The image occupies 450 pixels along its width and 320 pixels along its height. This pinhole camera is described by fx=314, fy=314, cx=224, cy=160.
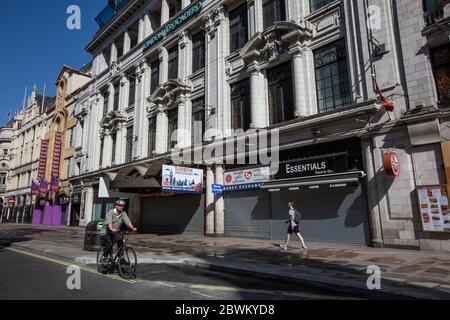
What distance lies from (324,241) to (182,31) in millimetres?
18105

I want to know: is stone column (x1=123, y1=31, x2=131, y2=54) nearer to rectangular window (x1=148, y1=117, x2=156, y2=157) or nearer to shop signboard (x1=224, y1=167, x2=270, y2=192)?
rectangular window (x1=148, y1=117, x2=156, y2=157)

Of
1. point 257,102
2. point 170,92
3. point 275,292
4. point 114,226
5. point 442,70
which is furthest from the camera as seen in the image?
point 170,92

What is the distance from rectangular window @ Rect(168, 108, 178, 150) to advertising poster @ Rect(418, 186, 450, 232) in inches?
641

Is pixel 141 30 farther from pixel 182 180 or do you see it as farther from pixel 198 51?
pixel 182 180

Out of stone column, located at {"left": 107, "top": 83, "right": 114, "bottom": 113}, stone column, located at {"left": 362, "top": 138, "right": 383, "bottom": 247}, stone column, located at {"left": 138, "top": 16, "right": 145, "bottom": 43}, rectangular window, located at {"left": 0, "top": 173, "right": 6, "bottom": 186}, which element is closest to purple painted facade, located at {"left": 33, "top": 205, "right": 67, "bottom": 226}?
stone column, located at {"left": 107, "top": 83, "right": 114, "bottom": 113}

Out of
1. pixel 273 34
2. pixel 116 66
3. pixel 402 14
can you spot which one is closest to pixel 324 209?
pixel 402 14

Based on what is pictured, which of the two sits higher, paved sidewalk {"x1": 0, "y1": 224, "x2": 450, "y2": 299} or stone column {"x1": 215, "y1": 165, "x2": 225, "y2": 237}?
stone column {"x1": 215, "y1": 165, "x2": 225, "y2": 237}

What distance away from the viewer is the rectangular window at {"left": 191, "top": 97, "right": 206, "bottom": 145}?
69.4ft

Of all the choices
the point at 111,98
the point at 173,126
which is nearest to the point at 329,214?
the point at 173,126

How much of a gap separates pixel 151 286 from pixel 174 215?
50.4 ft

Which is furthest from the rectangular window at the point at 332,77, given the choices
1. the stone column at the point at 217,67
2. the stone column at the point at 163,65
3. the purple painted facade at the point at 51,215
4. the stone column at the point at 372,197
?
the purple painted facade at the point at 51,215

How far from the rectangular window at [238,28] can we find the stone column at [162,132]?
24.7 ft

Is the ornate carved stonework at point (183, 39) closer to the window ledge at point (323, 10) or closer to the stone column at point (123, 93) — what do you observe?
the stone column at point (123, 93)

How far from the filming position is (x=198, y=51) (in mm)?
22844
